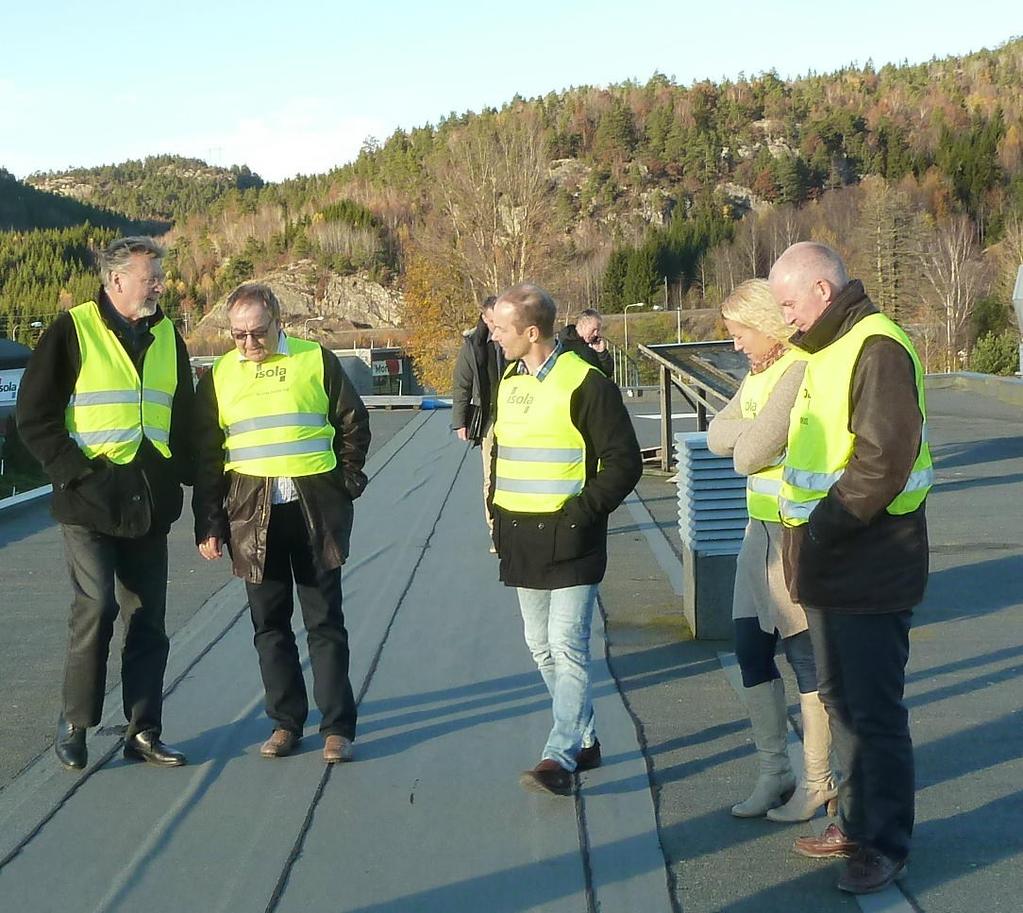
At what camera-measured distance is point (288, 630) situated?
5578mm

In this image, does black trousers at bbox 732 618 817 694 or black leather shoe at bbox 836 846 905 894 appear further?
black trousers at bbox 732 618 817 694

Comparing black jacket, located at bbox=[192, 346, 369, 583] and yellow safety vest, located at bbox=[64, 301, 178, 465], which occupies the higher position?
yellow safety vest, located at bbox=[64, 301, 178, 465]

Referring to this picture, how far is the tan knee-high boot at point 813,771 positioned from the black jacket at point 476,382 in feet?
17.9

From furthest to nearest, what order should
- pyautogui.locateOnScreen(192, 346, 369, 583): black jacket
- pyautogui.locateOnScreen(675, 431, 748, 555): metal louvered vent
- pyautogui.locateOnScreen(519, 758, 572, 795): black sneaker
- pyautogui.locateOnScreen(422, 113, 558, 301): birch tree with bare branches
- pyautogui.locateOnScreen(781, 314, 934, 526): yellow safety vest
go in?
pyautogui.locateOnScreen(422, 113, 558, 301): birch tree with bare branches
pyautogui.locateOnScreen(675, 431, 748, 555): metal louvered vent
pyautogui.locateOnScreen(192, 346, 369, 583): black jacket
pyautogui.locateOnScreen(519, 758, 572, 795): black sneaker
pyautogui.locateOnScreen(781, 314, 934, 526): yellow safety vest

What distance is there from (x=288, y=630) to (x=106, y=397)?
1167 millimetres

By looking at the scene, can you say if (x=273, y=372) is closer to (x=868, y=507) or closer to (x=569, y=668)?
(x=569, y=668)

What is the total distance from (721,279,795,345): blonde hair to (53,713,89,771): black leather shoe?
9.49 ft

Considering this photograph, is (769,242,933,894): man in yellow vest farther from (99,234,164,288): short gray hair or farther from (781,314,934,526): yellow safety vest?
(99,234,164,288): short gray hair

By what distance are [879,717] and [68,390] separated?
10.5 feet

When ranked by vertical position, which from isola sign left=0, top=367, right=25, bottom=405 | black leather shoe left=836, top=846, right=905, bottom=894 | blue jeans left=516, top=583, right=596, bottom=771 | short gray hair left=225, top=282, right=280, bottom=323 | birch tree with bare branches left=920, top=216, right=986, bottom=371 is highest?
short gray hair left=225, top=282, right=280, bottom=323

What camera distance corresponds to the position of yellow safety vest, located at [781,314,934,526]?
3850 millimetres

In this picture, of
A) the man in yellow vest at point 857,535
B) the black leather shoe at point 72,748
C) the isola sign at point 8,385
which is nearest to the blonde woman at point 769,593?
the man in yellow vest at point 857,535

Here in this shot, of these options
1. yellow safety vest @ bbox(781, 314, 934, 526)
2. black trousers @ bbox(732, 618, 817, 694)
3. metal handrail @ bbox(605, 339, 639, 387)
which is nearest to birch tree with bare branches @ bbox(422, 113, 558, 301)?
metal handrail @ bbox(605, 339, 639, 387)

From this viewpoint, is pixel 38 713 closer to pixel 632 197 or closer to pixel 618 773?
pixel 618 773
